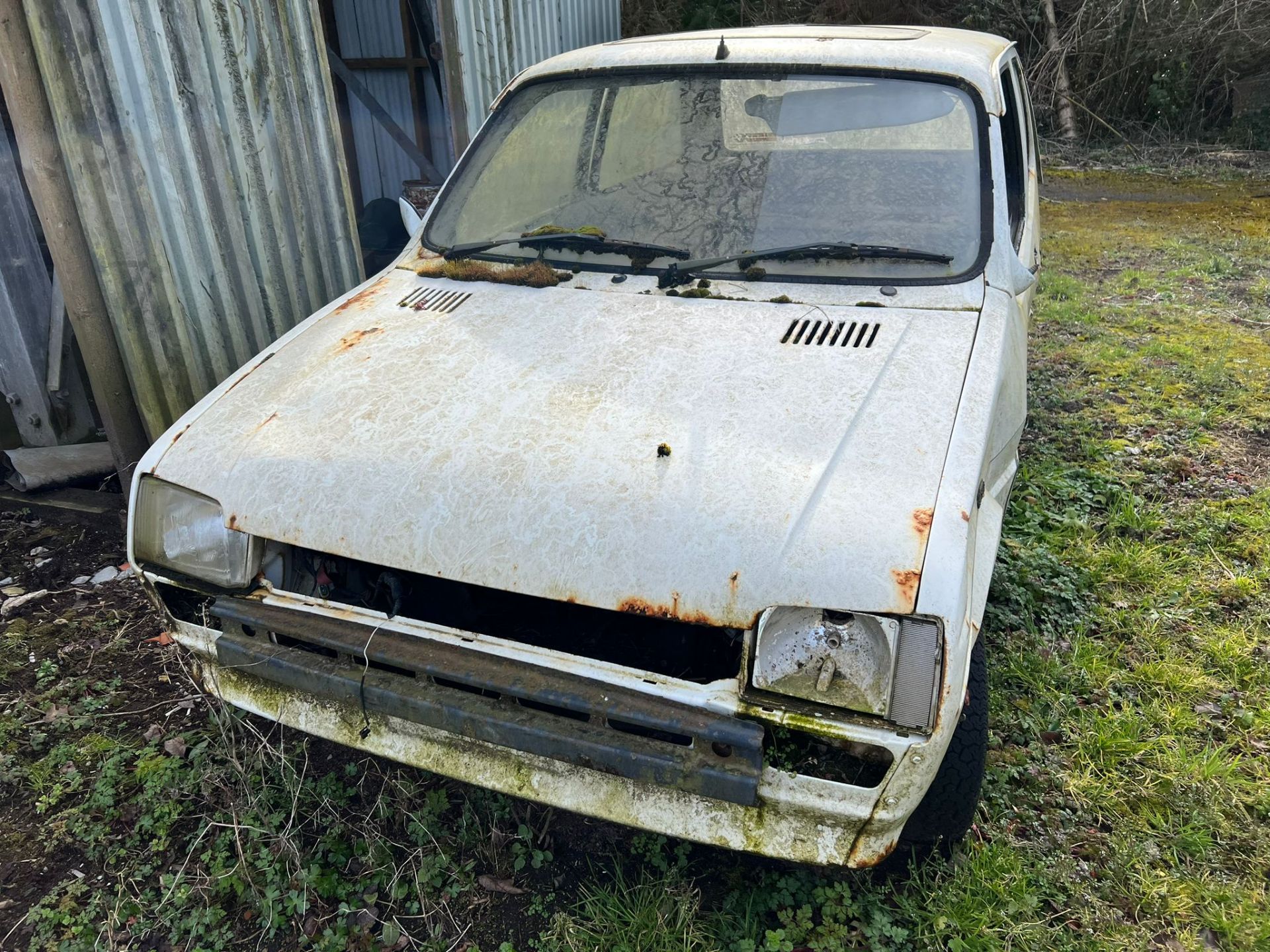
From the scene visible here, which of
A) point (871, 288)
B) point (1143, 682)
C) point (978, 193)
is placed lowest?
point (1143, 682)

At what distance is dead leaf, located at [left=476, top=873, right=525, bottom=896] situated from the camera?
216 centimetres

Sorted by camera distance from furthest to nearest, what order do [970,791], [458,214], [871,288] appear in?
[458,214] → [871,288] → [970,791]

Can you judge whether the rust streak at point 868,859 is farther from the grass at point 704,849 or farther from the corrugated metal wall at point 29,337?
the corrugated metal wall at point 29,337

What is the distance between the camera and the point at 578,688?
178 cm

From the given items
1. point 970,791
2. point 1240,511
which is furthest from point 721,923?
point 1240,511

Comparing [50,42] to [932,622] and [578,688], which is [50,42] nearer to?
[578,688]

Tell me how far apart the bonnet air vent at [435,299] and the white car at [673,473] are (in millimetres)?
13

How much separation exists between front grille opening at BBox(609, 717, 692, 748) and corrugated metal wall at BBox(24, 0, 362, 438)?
8.96ft

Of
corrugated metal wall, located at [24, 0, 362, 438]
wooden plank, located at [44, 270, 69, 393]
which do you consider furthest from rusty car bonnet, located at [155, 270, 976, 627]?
wooden plank, located at [44, 270, 69, 393]

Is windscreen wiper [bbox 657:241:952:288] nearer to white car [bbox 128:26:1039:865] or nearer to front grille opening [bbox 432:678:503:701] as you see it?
white car [bbox 128:26:1039:865]

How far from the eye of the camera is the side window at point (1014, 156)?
2.85m

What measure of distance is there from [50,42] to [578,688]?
Result: 119 inches

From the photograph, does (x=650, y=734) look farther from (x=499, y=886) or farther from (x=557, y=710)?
(x=499, y=886)

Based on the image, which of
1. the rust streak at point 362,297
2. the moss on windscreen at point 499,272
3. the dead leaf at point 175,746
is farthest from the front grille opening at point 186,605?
the moss on windscreen at point 499,272
